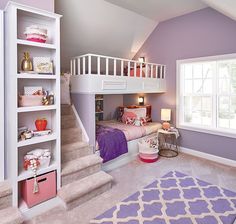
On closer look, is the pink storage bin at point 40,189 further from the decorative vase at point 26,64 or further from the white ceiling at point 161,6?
the white ceiling at point 161,6

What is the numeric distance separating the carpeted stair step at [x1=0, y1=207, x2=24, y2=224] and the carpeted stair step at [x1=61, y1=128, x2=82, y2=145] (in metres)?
1.14

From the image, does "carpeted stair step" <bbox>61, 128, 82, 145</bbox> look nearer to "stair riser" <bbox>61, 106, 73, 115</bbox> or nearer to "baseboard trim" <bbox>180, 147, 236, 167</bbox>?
"stair riser" <bbox>61, 106, 73, 115</bbox>

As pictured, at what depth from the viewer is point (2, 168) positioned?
2.15 meters

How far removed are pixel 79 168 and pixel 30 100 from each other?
3.52 ft

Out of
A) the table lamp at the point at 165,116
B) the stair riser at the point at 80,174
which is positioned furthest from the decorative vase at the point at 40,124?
the table lamp at the point at 165,116

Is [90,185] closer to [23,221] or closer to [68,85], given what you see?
[23,221]

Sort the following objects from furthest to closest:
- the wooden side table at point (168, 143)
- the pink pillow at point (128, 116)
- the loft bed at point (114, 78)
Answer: the pink pillow at point (128, 116) → the wooden side table at point (168, 143) → the loft bed at point (114, 78)

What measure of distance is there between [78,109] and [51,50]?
3.76 ft

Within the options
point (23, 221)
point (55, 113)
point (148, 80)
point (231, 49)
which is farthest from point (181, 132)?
point (23, 221)

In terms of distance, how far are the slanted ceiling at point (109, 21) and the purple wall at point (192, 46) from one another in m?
0.21

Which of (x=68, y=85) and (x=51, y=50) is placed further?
(x=68, y=85)

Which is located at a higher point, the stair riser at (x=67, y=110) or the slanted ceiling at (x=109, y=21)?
the slanted ceiling at (x=109, y=21)

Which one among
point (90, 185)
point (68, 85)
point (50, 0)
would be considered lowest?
point (90, 185)

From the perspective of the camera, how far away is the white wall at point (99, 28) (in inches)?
127
